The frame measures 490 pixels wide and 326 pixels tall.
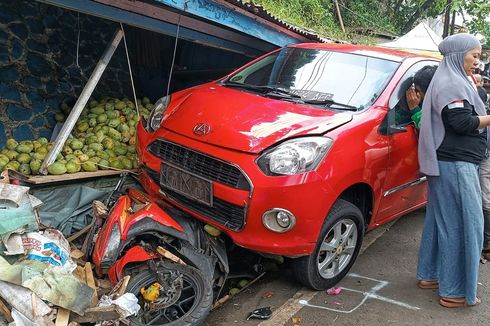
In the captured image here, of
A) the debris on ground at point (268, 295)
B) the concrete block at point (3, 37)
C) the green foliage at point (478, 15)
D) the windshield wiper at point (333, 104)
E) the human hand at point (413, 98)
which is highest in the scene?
the green foliage at point (478, 15)

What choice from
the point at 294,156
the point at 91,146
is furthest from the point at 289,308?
the point at 91,146

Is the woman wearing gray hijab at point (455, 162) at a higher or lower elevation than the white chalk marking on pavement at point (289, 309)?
higher

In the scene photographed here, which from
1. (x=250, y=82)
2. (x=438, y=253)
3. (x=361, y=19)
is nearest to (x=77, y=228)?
(x=250, y=82)

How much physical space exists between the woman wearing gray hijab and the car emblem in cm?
167

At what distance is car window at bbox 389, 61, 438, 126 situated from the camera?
3859mm

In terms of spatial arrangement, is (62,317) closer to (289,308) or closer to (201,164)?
(201,164)

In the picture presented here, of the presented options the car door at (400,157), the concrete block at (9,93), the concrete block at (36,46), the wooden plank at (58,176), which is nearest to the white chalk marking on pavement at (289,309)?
the car door at (400,157)

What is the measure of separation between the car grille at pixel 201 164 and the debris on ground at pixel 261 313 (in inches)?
40.0

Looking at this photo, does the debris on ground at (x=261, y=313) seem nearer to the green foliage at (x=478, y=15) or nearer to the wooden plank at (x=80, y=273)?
the wooden plank at (x=80, y=273)

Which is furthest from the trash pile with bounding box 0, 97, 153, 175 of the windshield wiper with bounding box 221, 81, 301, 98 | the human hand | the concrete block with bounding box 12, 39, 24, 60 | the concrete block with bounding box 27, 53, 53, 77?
the human hand

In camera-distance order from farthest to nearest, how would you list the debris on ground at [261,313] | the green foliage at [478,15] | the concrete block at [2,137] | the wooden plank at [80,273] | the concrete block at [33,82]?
the green foliage at [478,15]
the concrete block at [33,82]
the concrete block at [2,137]
the debris on ground at [261,313]
the wooden plank at [80,273]

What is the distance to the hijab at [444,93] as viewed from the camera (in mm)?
3145

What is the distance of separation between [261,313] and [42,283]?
157 cm

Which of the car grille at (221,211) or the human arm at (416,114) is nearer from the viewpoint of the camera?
the car grille at (221,211)
